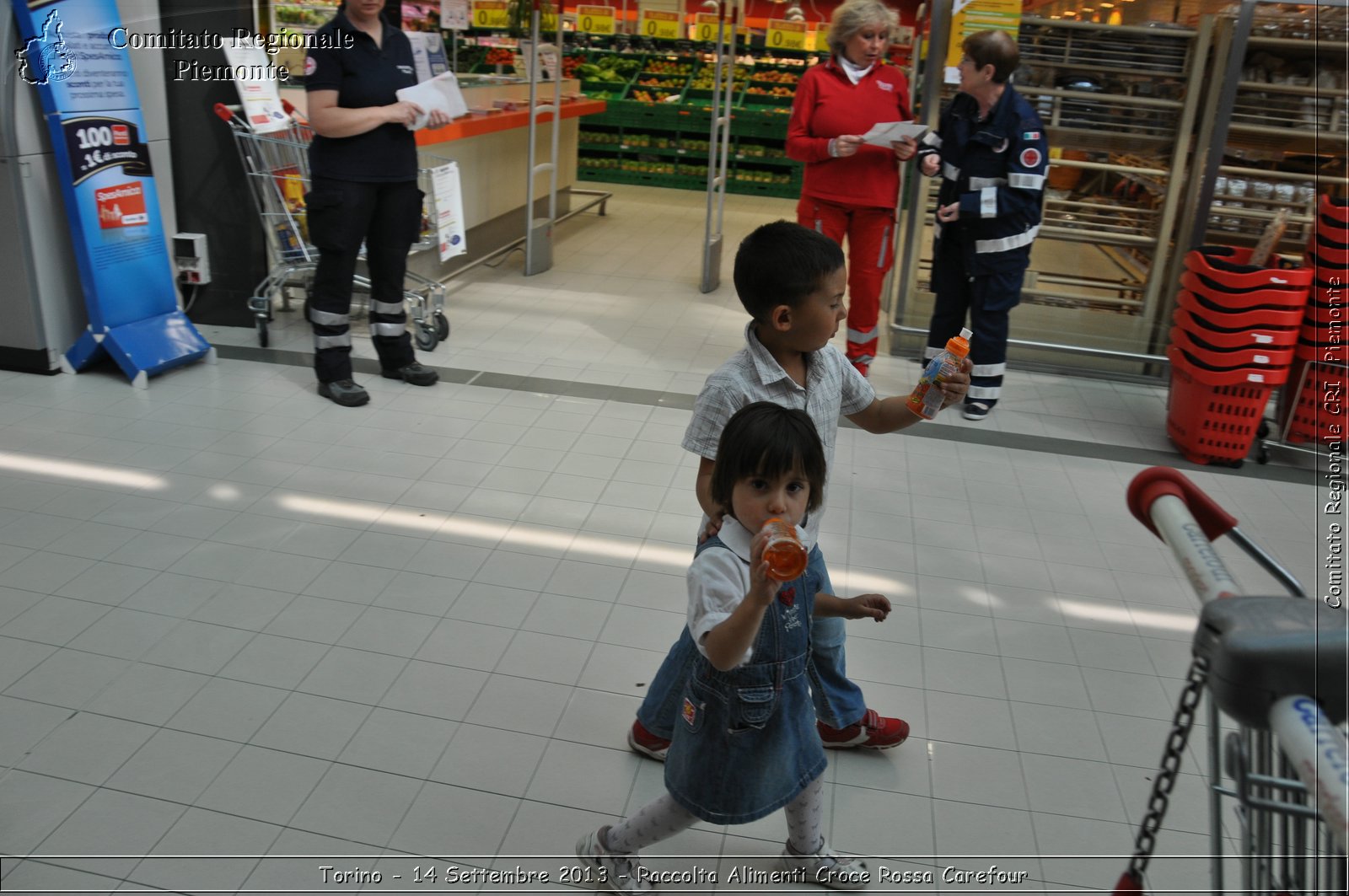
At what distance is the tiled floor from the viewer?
219 cm

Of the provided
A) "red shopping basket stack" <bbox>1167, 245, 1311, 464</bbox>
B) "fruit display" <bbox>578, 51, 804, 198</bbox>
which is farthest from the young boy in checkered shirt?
"fruit display" <bbox>578, 51, 804, 198</bbox>

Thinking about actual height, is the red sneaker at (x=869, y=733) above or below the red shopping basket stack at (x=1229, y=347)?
below

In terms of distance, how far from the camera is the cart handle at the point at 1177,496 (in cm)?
126

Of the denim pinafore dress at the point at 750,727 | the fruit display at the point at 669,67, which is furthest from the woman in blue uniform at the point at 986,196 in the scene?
the fruit display at the point at 669,67

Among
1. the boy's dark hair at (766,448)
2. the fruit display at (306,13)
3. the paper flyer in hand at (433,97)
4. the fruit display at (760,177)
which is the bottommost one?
the fruit display at (760,177)

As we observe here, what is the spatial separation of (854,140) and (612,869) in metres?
3.70

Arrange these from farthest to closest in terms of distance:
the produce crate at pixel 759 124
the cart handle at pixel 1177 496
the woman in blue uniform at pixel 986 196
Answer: the produce crate at pixel 759 124 < the woman in blue uniform at pixel 986 196 < the cart handle at pixel 1177 496

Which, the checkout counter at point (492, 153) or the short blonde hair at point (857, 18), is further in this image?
the checkout counter at point (492, 153)

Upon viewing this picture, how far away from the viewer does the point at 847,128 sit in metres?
4.93

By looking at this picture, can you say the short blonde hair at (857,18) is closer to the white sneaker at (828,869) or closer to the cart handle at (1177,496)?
the white sneaker at (828,869)

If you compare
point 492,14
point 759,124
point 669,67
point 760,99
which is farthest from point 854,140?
point 669,67

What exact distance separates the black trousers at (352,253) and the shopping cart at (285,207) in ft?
0.76

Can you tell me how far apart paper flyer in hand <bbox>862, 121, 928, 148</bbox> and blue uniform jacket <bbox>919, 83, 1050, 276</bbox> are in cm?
15

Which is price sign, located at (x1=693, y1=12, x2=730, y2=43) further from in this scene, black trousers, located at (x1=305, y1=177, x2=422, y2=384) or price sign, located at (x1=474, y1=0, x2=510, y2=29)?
black trousers, located at (x1=305, y1=177, x2=422, y2=384)
